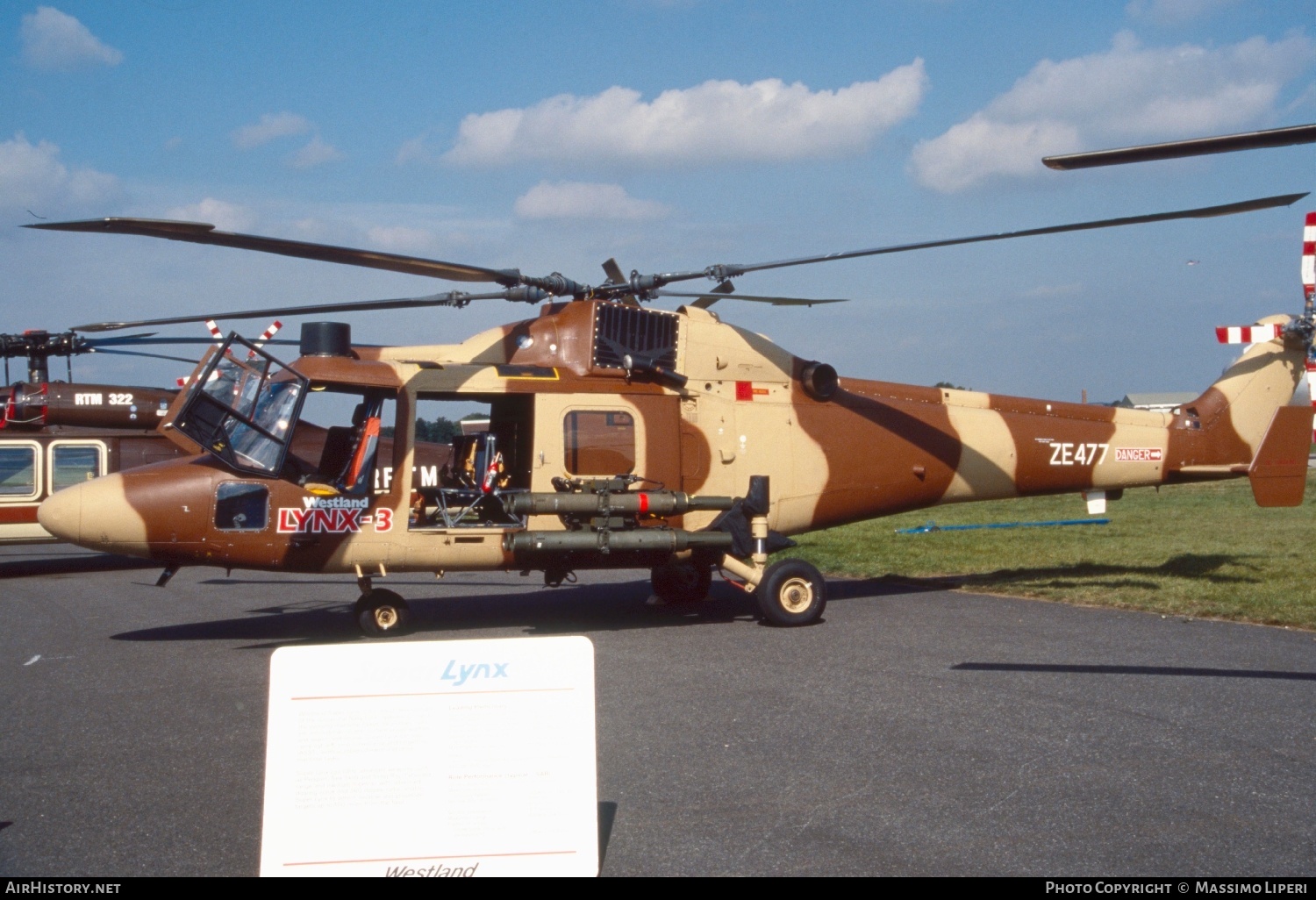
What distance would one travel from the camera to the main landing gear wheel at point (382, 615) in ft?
32.0

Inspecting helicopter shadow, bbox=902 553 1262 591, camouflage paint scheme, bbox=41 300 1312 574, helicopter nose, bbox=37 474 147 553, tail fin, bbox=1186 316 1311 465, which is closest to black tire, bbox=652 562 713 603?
camouflage paint scheme, bbox=41 300 1312 574

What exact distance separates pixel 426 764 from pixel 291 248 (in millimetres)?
5895

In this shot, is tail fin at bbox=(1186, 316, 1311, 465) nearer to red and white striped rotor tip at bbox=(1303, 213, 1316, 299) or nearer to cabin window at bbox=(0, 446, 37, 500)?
red and white striped rotor tip at bbox=(1303, 213, 1316, 299)

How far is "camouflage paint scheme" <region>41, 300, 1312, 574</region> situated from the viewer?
9.33 meters

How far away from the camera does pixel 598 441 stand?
399 inches

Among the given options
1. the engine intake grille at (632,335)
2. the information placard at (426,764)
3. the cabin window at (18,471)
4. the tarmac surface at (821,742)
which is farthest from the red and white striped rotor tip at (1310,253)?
the cabin window at (18,471)

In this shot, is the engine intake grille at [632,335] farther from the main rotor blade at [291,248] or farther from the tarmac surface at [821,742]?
the tarmac surface at [821,742]

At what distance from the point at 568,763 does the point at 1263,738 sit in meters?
4.18

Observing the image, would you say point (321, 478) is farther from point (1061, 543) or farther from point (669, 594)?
point (1061, 543)

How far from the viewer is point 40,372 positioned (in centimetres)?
1806

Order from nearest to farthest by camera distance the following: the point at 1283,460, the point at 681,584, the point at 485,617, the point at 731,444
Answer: the point at 731,444 → the point at 485,617 → the point at 681,584 → the point at 1283,460

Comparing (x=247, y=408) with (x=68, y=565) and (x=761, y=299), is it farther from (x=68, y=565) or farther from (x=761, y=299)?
(x=68, y=565)

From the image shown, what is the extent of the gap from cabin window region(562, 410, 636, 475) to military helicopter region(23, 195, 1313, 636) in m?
0.02

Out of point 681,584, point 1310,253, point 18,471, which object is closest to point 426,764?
point 681,584
